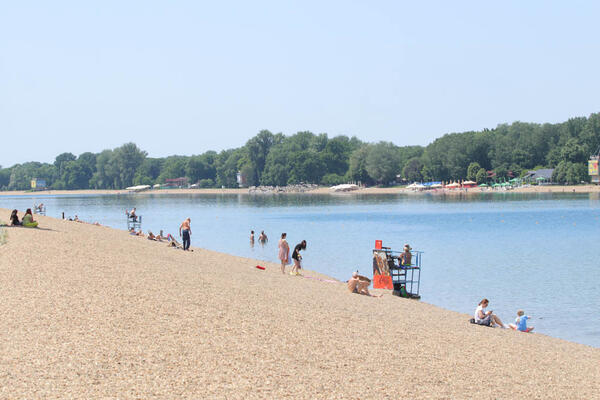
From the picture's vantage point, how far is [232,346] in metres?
13.0

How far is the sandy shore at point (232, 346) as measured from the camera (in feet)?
35.7

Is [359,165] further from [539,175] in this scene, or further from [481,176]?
[539,175]

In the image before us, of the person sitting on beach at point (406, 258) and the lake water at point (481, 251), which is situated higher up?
the person sitting on beach at point (406, 258)

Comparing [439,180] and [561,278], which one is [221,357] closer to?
[561,278]

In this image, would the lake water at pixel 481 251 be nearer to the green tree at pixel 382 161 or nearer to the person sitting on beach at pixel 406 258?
the person sitting on beach at pixel 406 258

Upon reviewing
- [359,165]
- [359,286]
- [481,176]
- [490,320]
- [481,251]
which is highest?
[359,165]

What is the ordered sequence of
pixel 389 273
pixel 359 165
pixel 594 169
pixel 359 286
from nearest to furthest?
pixel 359 286 < pixel 389 273 < pixel 594 169 < pixel 359 165

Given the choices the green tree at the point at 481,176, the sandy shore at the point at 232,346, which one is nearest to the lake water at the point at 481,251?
the sandy shore at the point at 232,346

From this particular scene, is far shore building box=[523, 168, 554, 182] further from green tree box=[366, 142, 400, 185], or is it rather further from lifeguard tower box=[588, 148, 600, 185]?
green tree box=[366, 142, 400, 185]

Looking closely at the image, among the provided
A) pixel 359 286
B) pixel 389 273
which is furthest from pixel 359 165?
pixel 359 286

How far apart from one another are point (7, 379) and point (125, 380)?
1805mm

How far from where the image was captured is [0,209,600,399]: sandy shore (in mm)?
10867

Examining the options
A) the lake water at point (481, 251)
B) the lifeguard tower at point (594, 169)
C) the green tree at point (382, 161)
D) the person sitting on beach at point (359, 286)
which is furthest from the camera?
the green tree at point (382, 161)

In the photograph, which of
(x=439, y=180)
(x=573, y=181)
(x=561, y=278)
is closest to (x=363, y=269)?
(x=561, y=278)
